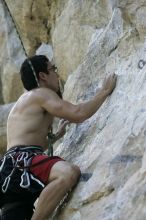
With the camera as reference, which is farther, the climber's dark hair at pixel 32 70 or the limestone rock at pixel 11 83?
the limestone rock at pixel 11 83

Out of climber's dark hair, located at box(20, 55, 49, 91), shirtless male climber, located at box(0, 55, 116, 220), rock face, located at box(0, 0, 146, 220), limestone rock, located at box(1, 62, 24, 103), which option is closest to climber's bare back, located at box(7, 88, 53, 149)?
shirtless male climber, located at box(0, 55, 116, 220)

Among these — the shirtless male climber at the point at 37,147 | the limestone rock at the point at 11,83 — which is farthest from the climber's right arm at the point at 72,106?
the limestone rock at the point at 11,83

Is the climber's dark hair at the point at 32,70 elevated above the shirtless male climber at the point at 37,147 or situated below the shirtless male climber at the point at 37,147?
above

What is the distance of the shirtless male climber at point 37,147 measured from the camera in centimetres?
430

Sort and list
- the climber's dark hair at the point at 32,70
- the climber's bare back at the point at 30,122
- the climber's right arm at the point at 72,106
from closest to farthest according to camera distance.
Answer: the climber's right arm at the point at 72,106 → the climber's bare back at the point at 30,122 → the climber's dark hair at the point at 32,70

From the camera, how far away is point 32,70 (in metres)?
4.97

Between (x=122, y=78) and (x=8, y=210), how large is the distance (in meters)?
1.39

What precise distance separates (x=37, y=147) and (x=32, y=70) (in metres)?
0.66

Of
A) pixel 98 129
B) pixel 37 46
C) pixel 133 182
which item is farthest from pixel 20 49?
pixel 133 182

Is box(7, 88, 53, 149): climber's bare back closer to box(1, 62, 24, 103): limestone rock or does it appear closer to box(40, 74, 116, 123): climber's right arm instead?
box(40, 74, 116, 123): climber's right arm

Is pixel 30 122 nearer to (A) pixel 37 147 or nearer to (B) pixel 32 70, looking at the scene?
(A) pixel 37 147

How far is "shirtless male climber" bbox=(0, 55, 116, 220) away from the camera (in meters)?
4.30

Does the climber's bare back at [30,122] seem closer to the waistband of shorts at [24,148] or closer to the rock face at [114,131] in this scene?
the waistband of shorts at [24,148]

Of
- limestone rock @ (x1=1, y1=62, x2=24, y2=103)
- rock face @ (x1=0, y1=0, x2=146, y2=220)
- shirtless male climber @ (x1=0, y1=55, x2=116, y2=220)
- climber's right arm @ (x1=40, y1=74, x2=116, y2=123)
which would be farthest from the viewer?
limestone rock @ (x1=1, y1=62, x2=24, y2=103)
